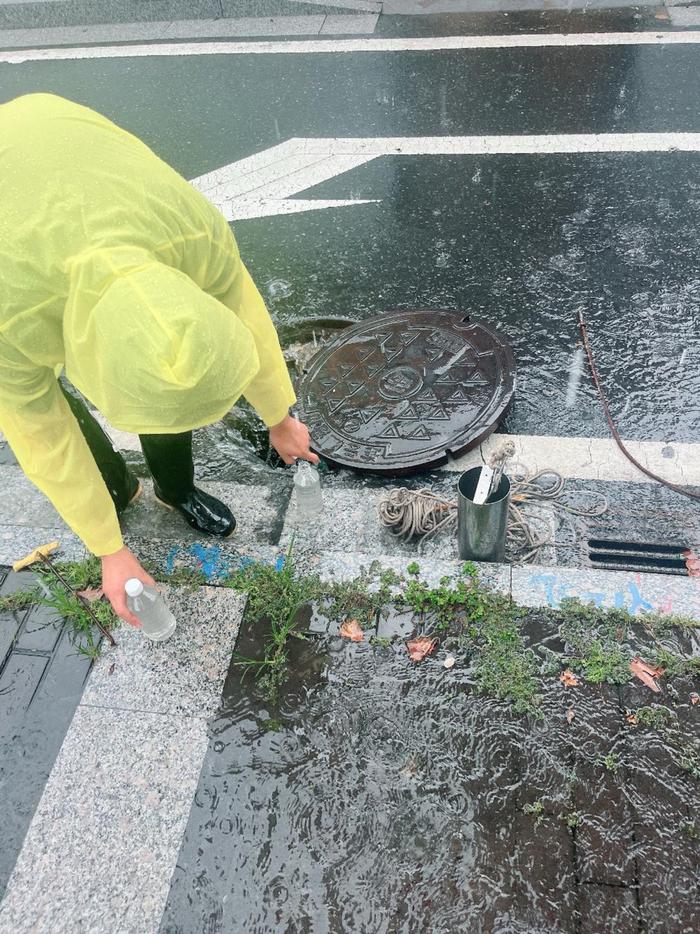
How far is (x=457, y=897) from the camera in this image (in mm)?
2121

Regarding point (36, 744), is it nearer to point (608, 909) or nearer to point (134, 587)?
point (134, 587)

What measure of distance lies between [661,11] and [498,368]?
6049 mm

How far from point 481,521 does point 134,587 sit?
139cm

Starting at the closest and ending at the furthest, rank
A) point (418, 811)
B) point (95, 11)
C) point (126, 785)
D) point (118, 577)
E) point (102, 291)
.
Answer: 1. point (102, 291)
2. point (418, 811)
3. point (126, 785)
4. point (118, 577)
5. point (95, 11)

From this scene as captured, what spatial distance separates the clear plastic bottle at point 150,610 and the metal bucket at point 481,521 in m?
1.30

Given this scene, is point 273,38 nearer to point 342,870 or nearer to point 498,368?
point 498,368

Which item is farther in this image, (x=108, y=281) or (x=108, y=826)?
(x=108, y=826)

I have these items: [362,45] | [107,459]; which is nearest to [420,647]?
[107,459]

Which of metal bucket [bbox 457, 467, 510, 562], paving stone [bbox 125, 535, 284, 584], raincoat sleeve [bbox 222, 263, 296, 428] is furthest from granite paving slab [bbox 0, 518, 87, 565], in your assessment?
metal bucket [bbox 457, 467, 510, 562]

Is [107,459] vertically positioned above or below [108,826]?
above

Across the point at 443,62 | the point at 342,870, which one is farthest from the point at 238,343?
the point at 443,62

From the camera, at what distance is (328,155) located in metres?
5.98

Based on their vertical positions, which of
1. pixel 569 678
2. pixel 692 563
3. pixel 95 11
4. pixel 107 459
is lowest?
pixel 692 563


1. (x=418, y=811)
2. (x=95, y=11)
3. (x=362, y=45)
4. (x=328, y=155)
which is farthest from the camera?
(x=95, y=11)
